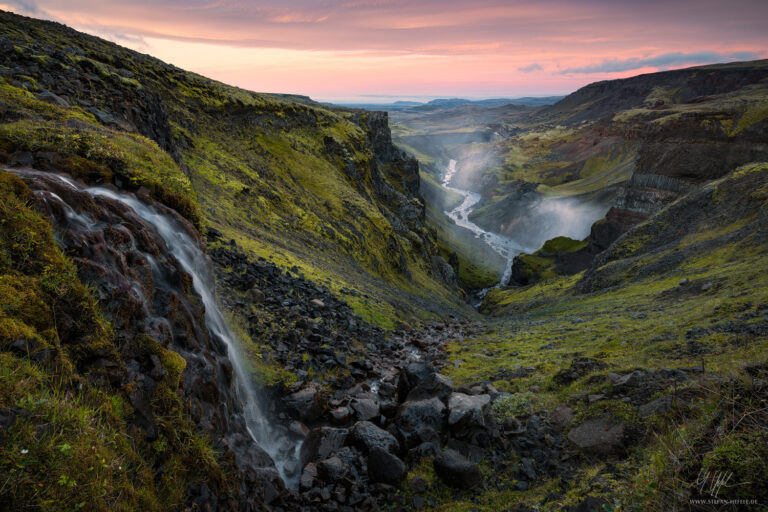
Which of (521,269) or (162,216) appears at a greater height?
(162,216)

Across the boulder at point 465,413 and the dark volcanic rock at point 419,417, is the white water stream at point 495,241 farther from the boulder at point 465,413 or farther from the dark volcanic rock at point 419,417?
the dark volcanic rock at point 419,417

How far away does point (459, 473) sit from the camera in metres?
10.2

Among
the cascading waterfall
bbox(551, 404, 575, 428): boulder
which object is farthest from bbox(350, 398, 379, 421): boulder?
bbox(551, 404, 575, 428): boulder

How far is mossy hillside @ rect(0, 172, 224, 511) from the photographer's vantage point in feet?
14.8

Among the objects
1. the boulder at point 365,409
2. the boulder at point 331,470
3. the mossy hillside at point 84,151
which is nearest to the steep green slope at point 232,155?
the mossy hillside at point 84,151

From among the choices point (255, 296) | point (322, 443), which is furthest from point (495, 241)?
point (322, 443)

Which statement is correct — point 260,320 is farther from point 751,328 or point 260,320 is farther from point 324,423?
point 751,328

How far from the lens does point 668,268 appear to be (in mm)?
36719

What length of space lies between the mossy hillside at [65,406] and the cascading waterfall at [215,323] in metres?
3.41

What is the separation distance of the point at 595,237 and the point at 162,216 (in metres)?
79.3

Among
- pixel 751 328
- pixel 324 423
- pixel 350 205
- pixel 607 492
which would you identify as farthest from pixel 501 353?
pixel 350 205

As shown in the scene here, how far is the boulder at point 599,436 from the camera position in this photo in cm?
975

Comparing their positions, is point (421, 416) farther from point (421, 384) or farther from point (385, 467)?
point (385, 467)

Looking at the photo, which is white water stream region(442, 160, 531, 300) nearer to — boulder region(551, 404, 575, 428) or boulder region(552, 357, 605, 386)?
boulder region(552, 357, 605, 386)
